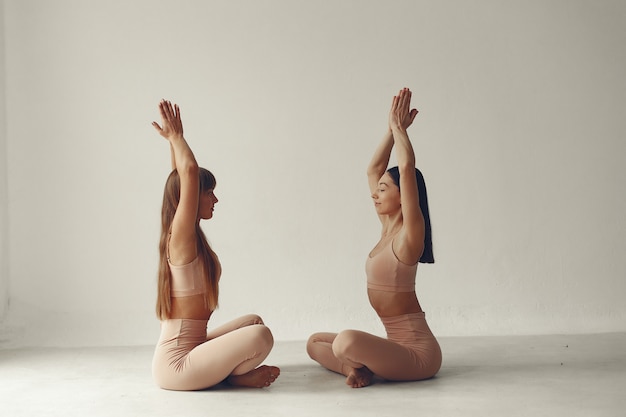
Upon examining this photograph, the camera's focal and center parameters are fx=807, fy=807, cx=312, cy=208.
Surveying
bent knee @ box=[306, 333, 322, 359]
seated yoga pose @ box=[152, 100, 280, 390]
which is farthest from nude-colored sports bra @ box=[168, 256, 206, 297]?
bent knee @ box=[306, 333, 322, 359]

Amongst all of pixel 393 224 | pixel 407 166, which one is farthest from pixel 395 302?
pixel 407 166

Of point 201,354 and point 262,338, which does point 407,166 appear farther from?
point 201,354

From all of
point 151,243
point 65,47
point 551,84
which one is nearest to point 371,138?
point 551,84

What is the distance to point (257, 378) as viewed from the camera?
375 centimetres

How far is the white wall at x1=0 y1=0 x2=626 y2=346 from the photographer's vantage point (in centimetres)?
546

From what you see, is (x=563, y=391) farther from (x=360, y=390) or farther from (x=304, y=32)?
(x=304, y=32)

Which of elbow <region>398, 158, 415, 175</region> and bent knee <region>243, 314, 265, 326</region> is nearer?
elbow <region>398, 158, 415, 175</region>

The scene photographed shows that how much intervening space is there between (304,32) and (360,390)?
274cm

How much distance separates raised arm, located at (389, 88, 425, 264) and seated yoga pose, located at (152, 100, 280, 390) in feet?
2.54

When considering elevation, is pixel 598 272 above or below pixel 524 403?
above

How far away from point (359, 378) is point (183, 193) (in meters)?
1.17

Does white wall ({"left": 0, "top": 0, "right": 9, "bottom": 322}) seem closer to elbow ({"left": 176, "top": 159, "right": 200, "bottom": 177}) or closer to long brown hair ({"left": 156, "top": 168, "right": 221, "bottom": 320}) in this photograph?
long brown hair ({"left": 156, "top": 168, "right": 221, "bottom": 320})

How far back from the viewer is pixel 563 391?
3.59 meters

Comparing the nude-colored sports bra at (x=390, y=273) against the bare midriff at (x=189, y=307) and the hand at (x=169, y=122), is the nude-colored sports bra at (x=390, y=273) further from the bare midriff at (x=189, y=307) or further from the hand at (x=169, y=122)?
the hand at (x=169, y=122)
